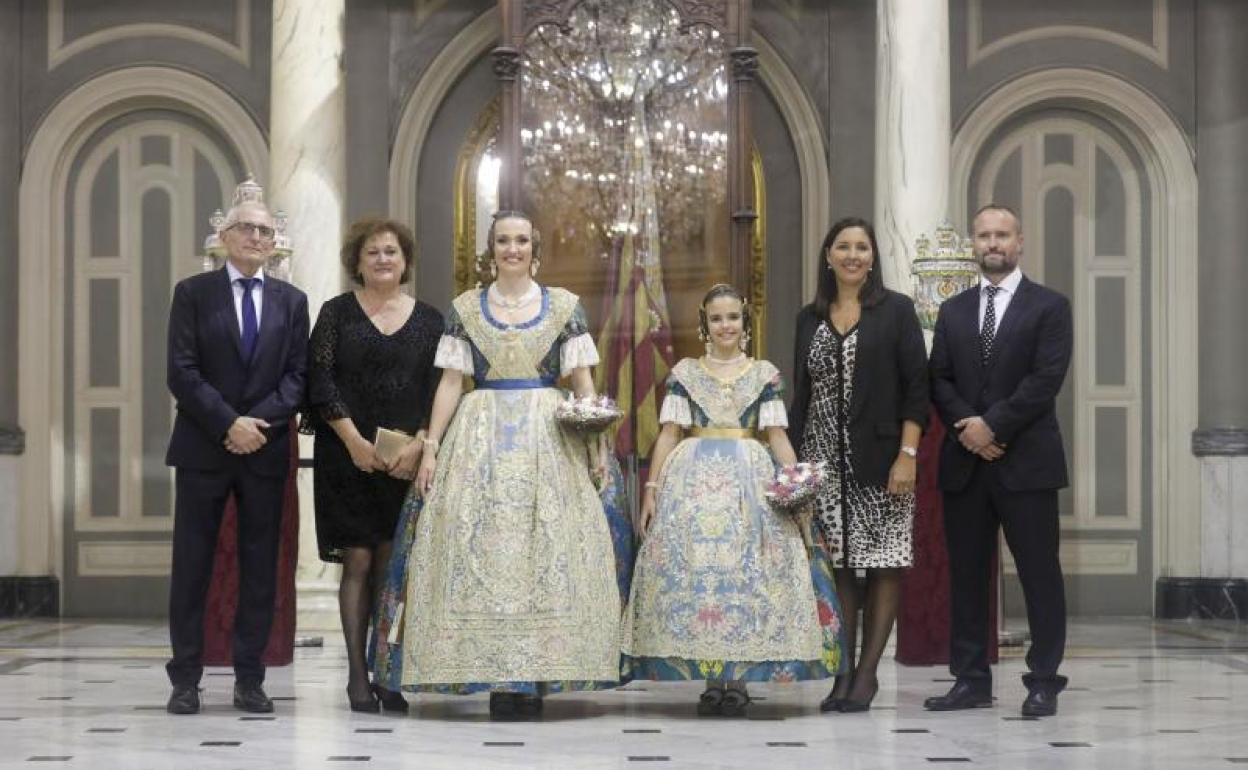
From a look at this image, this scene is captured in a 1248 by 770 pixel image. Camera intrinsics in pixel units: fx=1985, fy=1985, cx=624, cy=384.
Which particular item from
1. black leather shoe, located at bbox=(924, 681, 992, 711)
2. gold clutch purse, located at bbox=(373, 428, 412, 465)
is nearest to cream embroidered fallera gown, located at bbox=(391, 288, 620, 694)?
gold clutch purse, located at bbox=(373, 428, 412, 465)

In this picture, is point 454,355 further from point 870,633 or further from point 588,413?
point 870,633

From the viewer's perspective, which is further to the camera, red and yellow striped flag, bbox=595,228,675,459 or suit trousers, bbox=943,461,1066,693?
red and yellow striped flag, bbox=595,228,675,459

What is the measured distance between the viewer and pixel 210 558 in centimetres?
608

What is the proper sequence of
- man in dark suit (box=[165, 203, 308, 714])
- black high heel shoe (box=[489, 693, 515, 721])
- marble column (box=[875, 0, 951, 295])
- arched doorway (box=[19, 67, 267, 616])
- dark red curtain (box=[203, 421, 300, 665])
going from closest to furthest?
1. black high heel shoe (box=[489, 693, 515, 721])
2. man in dark suit (box=[165, 203, 308, 714])
3. dark red curtain (box=[203, 421, 300, 665])
4. marble column (box=[875, 0, 951, 295])
5. arched doorway (box=[19, 67, 267, 616])

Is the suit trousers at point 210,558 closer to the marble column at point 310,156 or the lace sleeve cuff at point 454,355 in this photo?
the lace sleeve cuff at point 454,355

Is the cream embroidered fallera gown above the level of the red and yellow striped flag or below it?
below

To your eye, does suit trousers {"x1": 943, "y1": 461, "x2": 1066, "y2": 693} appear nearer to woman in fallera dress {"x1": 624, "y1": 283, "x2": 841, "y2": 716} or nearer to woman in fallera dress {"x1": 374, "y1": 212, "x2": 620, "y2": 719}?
woman in fallera dress {"x1": 624, "y1": 283, "x2": 841, "y2": 716}

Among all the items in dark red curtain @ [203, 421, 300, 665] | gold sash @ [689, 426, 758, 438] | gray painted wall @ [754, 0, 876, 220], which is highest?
gray painted wall @ [754, 0, 876, 220]

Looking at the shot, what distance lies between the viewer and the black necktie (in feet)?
20.1

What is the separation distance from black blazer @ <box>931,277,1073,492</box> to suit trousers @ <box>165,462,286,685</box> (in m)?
2.11

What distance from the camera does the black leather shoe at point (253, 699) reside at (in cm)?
605

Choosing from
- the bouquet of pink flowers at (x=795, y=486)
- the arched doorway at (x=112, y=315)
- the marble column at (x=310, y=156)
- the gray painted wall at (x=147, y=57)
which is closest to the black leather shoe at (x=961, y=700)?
the bouquet of pink flowers at (x=795, y=486)

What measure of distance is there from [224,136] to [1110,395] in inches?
196

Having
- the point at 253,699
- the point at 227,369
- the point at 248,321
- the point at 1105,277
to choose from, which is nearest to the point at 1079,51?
the point at 1105,277
